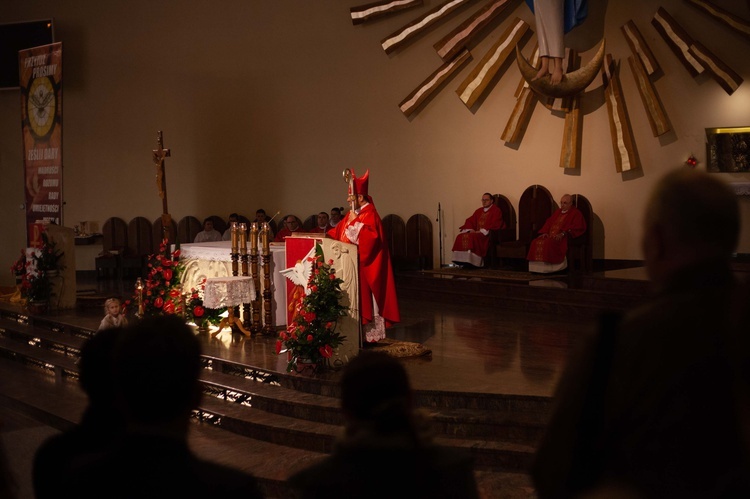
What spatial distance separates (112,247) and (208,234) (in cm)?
223

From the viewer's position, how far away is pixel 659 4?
10242 mm

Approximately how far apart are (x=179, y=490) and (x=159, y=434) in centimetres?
12

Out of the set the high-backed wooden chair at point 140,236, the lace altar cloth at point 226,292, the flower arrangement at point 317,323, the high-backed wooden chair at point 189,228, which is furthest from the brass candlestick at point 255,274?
the high-backed wooden chair at point 140,236

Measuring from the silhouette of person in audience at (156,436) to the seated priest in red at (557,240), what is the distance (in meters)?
9.02

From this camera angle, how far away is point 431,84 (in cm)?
1212

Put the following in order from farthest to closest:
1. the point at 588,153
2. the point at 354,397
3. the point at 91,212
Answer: the point at 91,212 < the point at 588,153 < the point at 354,397

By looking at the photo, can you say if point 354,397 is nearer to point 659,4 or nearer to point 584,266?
point 584,266

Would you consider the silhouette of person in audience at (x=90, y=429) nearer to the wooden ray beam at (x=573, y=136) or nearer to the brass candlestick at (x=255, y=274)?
the brass candlestick at (x=255, y=274)

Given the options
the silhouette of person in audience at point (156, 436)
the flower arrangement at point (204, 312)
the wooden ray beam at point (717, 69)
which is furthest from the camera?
the wooden ray beam at point (717, 69)

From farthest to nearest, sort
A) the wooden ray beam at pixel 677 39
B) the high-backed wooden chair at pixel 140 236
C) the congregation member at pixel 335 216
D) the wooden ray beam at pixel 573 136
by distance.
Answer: the high-backed wooden chair at pixel 140 236 < the congregation member at pixel 335 216 < the wooden ray beam at pixel 573 136 < the wooden ray beam at pixel 677 39

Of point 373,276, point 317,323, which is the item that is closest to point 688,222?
point 317,323

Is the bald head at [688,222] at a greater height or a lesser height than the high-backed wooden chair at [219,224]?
lesser

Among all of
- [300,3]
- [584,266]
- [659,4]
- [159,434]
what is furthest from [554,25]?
[159,434]

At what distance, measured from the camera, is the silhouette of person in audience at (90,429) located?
1.77 metres
